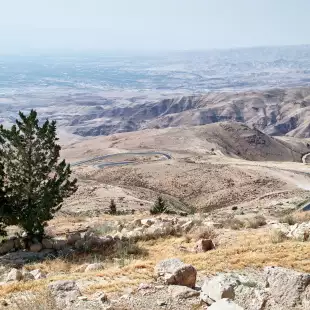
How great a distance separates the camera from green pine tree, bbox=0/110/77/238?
774 inches

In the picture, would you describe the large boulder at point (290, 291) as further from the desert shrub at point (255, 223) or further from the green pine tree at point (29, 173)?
the green pine tree at point (29, 173)

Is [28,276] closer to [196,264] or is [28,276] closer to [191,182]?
[196,264]

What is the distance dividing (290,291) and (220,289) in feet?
4.25

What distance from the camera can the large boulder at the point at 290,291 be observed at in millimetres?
8188

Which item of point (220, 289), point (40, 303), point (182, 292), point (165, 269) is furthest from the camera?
point (165, 269)

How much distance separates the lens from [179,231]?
19.9m

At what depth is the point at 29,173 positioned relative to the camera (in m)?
20.1

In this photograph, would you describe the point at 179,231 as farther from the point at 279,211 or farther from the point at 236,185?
the point at 236,185

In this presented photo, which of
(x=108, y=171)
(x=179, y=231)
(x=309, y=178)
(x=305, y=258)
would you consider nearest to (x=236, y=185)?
(x=309, y=178)

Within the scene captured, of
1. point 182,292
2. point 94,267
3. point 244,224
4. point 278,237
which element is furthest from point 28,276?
point 244,224

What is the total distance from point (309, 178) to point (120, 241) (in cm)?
4766

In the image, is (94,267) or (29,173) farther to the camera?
(29,173)

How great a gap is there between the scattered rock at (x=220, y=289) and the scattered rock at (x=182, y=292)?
1.64ft

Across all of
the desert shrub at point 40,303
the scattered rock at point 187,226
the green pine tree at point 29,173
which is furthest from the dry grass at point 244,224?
the desert shrub at point 40,303
